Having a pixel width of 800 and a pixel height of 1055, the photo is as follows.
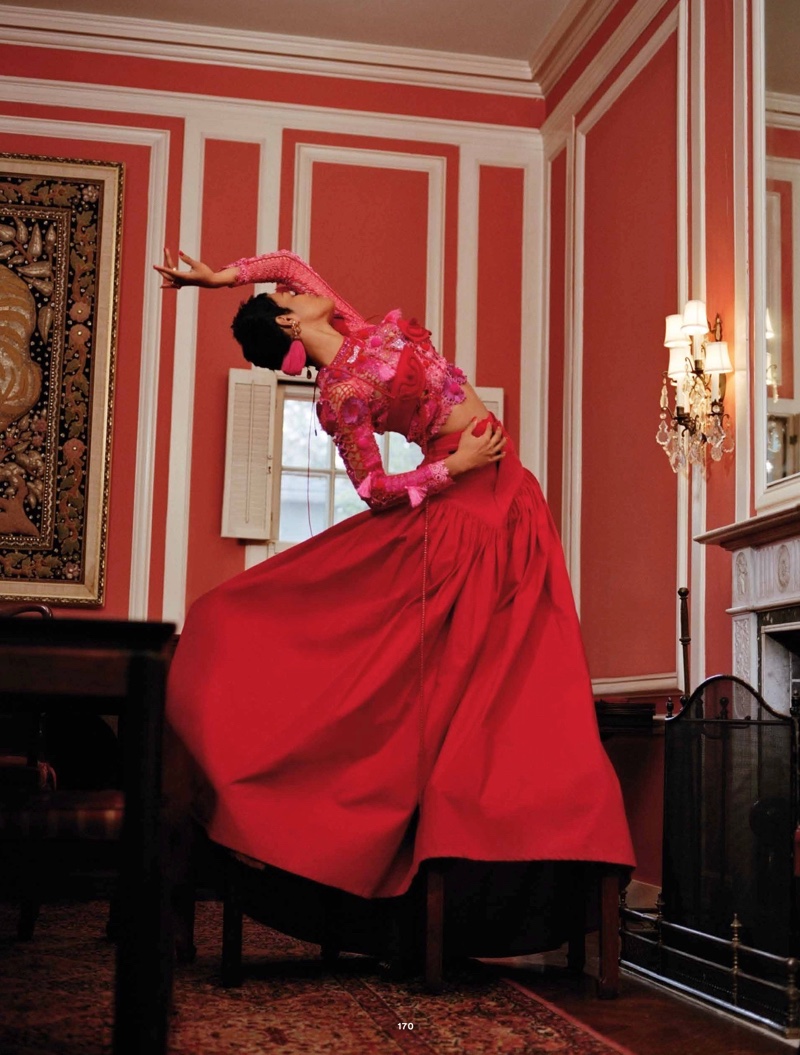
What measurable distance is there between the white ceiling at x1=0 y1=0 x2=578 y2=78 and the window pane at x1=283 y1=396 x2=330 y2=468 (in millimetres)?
1789

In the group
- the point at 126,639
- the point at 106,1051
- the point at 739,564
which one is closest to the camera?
the point at 126,639

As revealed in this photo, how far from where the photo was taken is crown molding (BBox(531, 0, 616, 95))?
5371 mm

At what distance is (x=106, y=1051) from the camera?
1.97 metres

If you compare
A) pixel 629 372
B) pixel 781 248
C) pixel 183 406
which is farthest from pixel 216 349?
pixel 781 248

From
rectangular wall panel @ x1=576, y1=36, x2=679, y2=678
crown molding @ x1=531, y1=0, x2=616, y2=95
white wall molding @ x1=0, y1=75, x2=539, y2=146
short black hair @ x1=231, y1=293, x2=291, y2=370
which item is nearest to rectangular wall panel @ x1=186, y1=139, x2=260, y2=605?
white wall molding @ x1=0, y1=75, x2=539, y2=146

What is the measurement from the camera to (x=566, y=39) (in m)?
5.68

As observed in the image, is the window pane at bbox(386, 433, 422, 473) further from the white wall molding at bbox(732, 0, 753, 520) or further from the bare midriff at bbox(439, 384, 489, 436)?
the bare midriff at bbox(439, 384, 489, 436)

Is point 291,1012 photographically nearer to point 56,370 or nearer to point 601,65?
point 56,370

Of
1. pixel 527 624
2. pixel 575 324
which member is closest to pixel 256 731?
pixel 527 624

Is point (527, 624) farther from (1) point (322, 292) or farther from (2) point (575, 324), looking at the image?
(2) point (575, 324)

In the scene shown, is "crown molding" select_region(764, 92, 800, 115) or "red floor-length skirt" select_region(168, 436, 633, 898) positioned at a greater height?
"crown molding" select_region(764, 92, 800, 115)

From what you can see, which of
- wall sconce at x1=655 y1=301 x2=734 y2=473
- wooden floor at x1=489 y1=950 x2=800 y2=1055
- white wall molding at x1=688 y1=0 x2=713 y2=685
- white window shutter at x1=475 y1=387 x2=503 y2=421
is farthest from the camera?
white window shutter at x1=475 y1=387 x2=503 y2=421

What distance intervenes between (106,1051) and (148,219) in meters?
4.59

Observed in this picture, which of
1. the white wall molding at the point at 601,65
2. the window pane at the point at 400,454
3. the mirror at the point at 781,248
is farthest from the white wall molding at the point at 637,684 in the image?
the white wall molding at the point at 601,65
